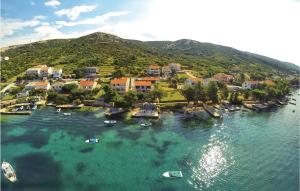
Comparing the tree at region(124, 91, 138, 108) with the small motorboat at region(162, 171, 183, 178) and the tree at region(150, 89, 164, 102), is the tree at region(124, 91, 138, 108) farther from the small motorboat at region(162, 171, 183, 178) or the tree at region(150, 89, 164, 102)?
the small motorboat at region(162, 171, 183, 178)

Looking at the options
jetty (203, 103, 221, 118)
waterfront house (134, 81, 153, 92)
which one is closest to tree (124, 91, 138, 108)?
waterfront house (134, 81, 153, 92)

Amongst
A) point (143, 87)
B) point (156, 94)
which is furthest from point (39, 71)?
point (156, 94)

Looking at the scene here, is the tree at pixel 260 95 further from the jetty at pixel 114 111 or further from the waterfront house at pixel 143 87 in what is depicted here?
the jetty at pixel 114 111

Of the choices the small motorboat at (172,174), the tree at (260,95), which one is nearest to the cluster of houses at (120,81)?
the tree at (260,95)

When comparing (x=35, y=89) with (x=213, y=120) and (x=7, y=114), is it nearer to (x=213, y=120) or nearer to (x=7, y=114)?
(x=7, y=114)

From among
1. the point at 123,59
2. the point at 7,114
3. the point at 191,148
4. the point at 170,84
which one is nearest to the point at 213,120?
the point at 191,148

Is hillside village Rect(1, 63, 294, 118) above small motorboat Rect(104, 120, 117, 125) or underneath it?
above
